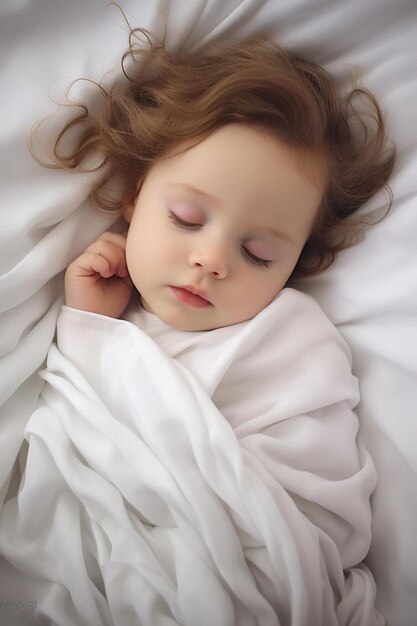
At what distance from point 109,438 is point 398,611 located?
2.11 feet

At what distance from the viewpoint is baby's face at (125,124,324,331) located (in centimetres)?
105

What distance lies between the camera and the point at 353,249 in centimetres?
123

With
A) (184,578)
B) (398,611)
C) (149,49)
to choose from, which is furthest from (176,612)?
(149,49)

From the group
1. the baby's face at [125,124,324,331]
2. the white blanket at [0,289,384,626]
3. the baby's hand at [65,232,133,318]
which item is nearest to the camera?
the white blanket at [0,289,384,626]

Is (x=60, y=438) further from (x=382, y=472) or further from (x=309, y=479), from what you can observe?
(x=382, y=472)

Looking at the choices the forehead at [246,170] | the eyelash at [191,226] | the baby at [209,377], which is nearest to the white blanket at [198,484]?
the baby at [209,377]

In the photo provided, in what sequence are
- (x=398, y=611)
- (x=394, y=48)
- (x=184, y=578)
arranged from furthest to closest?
(x=394, y=48) → (x=398, y=611) → (x=184, y=578)

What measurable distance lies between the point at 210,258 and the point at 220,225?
2.8 inches

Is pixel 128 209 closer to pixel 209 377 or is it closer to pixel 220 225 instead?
pixel 220 225

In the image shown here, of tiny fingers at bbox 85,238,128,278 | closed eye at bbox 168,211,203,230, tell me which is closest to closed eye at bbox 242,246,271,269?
closed eye at bbox 168,211,203,230

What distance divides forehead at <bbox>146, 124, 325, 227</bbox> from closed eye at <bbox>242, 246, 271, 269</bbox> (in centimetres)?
9

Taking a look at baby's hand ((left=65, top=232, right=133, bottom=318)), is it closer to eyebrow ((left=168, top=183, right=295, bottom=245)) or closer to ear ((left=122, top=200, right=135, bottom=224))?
ear ((left=122, top=200, right=135, bottom=224))

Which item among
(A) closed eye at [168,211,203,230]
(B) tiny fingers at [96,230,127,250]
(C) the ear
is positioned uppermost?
(A) closed eye at [168,211,203,230]

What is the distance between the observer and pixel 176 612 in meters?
0.94
